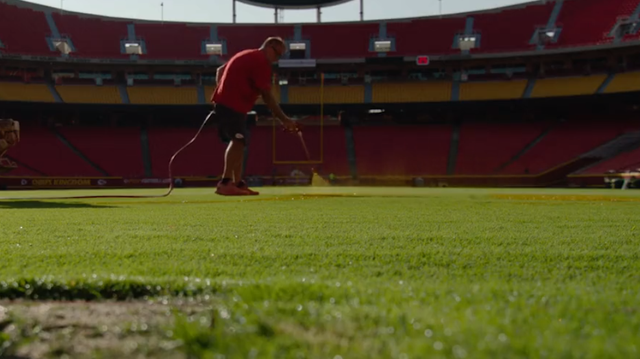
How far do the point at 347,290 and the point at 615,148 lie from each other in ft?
84.8

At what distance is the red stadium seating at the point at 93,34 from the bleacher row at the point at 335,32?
0.05 metres

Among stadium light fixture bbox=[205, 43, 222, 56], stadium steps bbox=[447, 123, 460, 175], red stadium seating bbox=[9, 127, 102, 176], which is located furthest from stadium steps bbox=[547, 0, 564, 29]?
red stadium seating bbox=[9, 127, 102, 176]

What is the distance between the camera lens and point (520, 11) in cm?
2942

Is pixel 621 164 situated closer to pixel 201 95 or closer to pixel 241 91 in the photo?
pixel 241 91

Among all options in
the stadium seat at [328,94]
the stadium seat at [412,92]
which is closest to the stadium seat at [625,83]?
the stadium seat at [412,92]

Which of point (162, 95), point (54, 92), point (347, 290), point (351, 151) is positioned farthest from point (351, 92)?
point (347, 290)

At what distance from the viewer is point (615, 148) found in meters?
23.1

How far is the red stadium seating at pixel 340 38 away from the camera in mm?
29828

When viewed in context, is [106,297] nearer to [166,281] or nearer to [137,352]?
[166,281]

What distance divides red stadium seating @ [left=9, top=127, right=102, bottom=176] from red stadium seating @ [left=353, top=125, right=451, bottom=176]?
13.3 metres

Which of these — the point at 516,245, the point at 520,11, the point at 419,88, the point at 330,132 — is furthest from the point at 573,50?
the point at 516,245

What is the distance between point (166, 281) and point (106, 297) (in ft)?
0.45

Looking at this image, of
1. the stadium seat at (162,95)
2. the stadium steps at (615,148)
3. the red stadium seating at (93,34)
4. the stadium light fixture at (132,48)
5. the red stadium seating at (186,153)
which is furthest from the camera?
the stadium light fixture at (132,48)

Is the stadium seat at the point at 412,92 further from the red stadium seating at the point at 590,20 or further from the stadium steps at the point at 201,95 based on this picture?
the stadium steps at the point at 201,95
